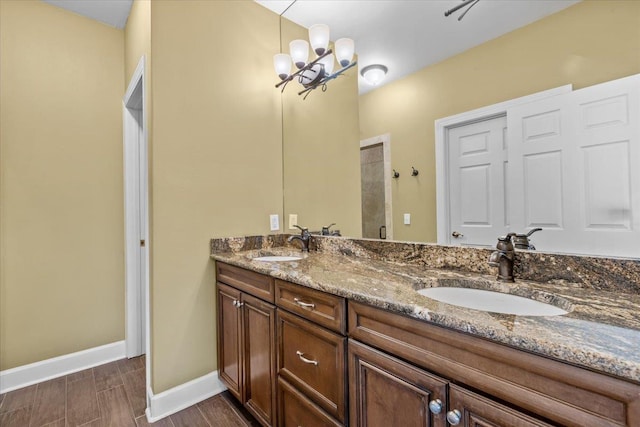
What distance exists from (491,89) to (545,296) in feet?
2.76

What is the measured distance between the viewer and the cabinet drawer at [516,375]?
52 centimetres

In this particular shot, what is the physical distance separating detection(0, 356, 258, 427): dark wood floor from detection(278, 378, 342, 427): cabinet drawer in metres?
0.47

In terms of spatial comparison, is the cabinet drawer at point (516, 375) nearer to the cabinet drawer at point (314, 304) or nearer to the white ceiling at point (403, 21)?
the cabinet drawer at point (314, 304)

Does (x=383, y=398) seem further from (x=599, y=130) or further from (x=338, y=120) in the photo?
(x=338, y=120)

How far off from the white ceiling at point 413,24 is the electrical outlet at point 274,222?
3.57ft

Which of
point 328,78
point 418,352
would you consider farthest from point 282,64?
point 418,352

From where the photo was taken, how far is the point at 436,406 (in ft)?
2.45

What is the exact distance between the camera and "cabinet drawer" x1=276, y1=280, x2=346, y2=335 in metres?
1.04

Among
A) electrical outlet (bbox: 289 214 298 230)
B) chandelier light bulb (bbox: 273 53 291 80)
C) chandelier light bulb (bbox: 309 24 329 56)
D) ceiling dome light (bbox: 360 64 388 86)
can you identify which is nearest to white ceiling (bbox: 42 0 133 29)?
chandelier light bulb (bbox: 273 53 291 80)

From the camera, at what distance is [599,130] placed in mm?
961

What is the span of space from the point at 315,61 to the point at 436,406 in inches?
82.3

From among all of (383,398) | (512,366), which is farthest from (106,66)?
(512,366)

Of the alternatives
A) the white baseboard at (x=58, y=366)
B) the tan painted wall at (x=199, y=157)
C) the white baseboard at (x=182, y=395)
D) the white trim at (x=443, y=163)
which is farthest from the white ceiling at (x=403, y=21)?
the white baseboard at (x=58, y=366)

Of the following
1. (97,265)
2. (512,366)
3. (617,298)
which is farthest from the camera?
(97,265)
